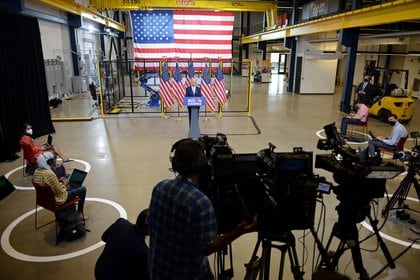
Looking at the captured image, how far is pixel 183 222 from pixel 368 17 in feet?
30.4

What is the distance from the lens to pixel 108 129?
889cm

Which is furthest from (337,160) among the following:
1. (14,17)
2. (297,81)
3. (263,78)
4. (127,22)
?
(127,22)

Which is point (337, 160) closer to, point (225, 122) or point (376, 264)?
point (376, 264)

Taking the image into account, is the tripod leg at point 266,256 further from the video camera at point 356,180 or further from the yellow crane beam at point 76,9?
the yellow crane beam at point 76,9

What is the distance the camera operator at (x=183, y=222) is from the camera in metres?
1.57

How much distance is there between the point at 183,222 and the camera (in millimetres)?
1580

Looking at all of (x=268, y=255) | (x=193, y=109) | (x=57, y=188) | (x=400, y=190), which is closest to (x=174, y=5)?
(x=193, y=109)

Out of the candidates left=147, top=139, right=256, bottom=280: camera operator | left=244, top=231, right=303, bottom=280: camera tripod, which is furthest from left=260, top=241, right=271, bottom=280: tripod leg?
left=147, top=139, right=256, bottom=280: camera operator

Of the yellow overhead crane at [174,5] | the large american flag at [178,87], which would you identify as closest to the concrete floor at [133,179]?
the large american flag at [178,87]

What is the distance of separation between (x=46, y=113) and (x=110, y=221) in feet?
18.7

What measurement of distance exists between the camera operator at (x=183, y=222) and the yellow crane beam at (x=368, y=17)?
734 centimetres

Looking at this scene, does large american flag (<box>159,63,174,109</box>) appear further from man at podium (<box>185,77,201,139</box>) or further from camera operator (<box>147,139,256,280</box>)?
camera operator (<box>147,139,256,280</box>)

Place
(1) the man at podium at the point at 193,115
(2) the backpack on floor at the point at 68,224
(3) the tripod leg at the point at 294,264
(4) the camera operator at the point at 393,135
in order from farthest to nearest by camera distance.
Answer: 1. (1) the man at podium at the point at 193,115
2. (4) the camera operator at the point at 393,135
3. (2) the backpack on floor at the point at 68,224
4. (3) the tripod leg at the point at 294,264

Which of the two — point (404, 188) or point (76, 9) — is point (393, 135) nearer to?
point (404, 188)
